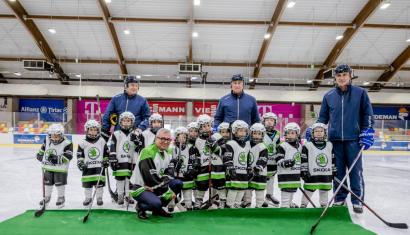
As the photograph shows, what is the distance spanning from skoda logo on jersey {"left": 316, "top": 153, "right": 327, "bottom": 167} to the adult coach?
66.0 inches

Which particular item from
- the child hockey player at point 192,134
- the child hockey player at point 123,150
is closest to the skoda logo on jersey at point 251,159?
the child hockey player at point 192,134

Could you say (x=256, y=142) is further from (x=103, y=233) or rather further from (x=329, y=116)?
(x=103, y=233)

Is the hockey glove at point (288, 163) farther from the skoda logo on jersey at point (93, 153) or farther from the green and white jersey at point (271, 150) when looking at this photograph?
the skoda logo on jersey at point (93, 153)

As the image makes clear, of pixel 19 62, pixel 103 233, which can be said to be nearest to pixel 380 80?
pixel 103 233

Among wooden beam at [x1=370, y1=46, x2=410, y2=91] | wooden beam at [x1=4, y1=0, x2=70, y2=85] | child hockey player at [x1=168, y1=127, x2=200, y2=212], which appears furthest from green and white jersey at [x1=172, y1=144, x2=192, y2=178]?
wooden beam at [x1=370, y1=46, x2=410, y2=91]

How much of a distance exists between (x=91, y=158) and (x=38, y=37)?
1324 centimetres

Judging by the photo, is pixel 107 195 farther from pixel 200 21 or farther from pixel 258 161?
pixel 200 21

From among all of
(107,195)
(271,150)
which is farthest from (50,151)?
(271,150)

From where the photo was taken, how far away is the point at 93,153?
370cm

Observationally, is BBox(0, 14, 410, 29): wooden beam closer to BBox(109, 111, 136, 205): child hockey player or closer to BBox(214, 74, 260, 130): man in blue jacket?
BBox(214, 74, 260, 130): man in blue jacket

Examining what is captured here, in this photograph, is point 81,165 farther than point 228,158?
Yes

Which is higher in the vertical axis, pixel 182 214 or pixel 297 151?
pixel 297 151

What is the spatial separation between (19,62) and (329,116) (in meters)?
17.7

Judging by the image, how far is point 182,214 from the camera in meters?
3.23
